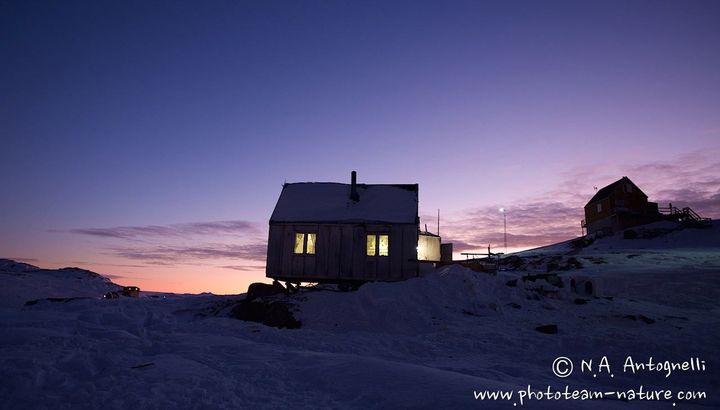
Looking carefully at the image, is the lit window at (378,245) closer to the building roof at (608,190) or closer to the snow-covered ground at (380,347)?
the snow-covered ground at (380,347)

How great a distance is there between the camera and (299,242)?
2234cm

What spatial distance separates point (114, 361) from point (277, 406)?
12.0 ft

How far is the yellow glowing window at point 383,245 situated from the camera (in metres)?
21.8

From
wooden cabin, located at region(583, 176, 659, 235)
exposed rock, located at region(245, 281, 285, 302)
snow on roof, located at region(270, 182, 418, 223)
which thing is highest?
Result: wooden cabin, located at region(583, 176, 659, 235)

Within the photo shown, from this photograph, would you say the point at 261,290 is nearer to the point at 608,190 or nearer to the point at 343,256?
the point at 343,256

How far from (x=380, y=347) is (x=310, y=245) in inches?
481

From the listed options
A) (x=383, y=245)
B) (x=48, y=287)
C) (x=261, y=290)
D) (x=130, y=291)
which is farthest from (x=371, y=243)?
(x=48, y=287)

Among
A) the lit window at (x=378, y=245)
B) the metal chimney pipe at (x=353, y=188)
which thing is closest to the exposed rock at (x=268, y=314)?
the lit window at (x=378, y=245)

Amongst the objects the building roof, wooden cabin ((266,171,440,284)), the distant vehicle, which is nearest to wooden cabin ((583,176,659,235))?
the building roof

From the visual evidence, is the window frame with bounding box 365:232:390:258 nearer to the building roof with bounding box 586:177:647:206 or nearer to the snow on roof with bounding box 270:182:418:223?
the snow on roof with bounding box 270:182:418:223

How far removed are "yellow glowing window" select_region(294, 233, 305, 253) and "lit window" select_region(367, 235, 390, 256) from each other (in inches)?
154

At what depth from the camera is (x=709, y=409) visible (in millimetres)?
6270

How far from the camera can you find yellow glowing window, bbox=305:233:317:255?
72.7ft

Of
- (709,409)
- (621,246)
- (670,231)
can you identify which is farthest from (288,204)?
(670,231)
